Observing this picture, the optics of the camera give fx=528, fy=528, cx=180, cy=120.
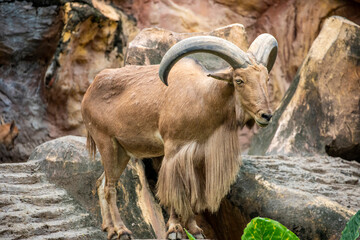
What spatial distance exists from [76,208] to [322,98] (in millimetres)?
3352

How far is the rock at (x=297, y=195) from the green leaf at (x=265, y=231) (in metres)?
2.06

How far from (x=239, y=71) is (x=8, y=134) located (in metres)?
5.24

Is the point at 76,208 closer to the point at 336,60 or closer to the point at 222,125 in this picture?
the point at 222,125

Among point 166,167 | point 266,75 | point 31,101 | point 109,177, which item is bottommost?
point 31,101

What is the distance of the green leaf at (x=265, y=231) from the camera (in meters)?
2.56

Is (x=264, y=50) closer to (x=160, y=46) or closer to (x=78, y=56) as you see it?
(x=160, y=46)

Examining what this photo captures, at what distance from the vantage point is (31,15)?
8500 mm

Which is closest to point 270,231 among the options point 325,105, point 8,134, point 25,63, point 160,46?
point 160,46

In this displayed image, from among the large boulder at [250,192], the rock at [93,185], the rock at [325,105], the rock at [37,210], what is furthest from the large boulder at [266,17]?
the rock at [37,210]

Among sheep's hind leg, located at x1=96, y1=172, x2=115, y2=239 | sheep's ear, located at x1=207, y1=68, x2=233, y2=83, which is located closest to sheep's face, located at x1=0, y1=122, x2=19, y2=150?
sheep's hind leg, located at x1=96, y1=172, x2=115, y2=239

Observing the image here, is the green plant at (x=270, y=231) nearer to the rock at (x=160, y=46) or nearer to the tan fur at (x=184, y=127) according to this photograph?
the tan fur at (x=184, y=127)

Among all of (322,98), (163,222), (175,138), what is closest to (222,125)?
(175,138)

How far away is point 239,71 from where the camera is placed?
4.25 meters

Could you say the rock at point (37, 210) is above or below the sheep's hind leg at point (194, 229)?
below
